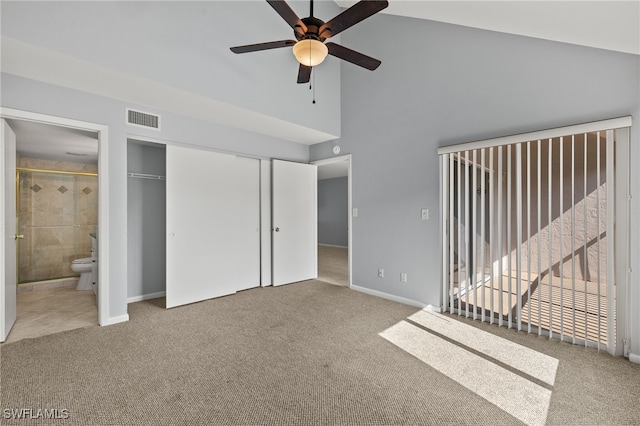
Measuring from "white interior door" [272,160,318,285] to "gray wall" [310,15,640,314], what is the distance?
61 centimetres

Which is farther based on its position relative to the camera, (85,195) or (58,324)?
(85,195)

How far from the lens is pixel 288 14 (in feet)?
6.62

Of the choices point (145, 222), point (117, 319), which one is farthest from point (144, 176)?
point (117, 319)

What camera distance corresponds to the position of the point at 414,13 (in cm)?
319

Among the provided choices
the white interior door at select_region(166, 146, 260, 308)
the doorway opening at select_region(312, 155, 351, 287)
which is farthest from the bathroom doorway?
the doorway opening at select_region(312, 155, 351, 287)

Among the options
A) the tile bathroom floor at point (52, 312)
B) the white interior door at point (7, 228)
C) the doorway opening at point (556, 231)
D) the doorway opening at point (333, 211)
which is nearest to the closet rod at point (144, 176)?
the white interior door at point (7, 228)

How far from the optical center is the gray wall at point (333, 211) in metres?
9.69

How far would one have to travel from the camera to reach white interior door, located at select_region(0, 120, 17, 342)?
2695 millimetres

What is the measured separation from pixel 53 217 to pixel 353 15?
19.1ft

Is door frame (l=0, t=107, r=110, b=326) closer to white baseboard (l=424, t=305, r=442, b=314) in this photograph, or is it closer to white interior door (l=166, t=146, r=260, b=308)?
white interior door (l=166, t=146, r=260, b=308)

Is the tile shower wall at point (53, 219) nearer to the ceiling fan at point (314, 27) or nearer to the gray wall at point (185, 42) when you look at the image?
the gray wall at point (185, 42)

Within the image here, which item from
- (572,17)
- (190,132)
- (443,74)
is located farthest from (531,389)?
(190,132)

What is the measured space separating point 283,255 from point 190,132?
2264 mm

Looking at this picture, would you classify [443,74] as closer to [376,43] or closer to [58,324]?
[376,43]
